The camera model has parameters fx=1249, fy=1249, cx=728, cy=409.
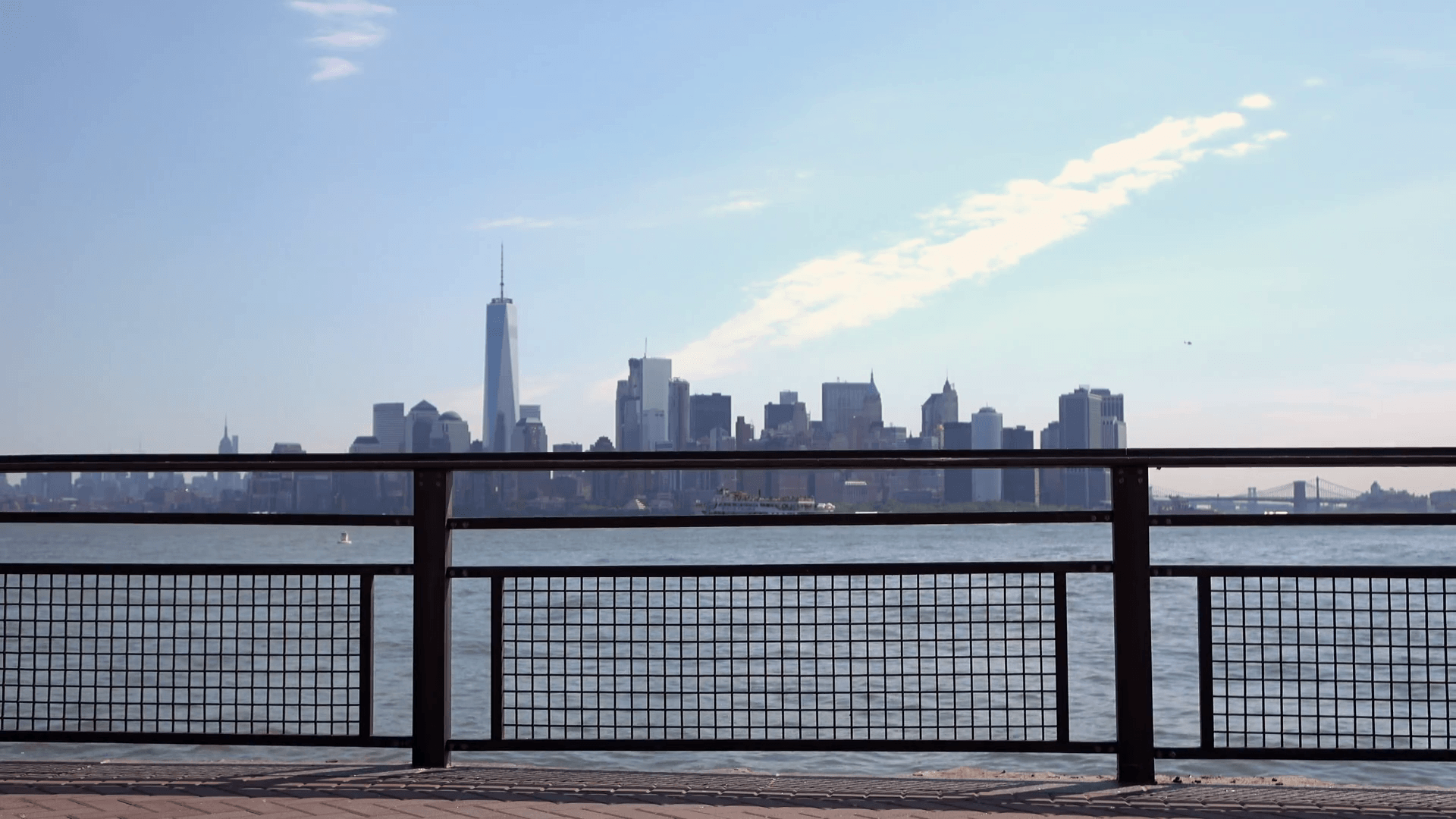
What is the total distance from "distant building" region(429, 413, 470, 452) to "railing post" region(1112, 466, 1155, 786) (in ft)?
278

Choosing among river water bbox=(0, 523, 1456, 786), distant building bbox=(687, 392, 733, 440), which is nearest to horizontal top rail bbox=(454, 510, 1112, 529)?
river water bbox=(0, 523, 1456, 786)

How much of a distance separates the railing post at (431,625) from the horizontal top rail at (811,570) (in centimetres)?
11

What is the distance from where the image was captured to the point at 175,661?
581 cm

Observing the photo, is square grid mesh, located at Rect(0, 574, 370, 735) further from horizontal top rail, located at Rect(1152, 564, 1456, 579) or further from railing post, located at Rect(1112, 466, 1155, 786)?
horizontal top rail, located at Rect(1152, 564, 1456, 579)

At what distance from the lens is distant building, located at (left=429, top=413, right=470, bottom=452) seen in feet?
292

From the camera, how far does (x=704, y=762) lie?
9.60 metres

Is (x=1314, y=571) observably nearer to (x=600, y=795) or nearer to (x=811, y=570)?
(x=811, y=570)

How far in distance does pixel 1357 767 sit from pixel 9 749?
35.6 ft

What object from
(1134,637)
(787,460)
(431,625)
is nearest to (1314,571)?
(1134,637)

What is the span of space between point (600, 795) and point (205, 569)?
6.23 feet

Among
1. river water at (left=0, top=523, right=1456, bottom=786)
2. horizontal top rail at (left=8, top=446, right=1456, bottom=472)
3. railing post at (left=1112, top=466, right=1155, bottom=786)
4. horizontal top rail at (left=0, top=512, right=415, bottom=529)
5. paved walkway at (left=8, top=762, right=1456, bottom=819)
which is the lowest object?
river water at (left=0, top=523, right=1456, bottom=786)

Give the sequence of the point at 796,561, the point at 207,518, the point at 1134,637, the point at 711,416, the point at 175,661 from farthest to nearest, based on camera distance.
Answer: the point at 711,416, the point at 796,561, the point at 175,661, the point at 207,518, the point at 1134,637

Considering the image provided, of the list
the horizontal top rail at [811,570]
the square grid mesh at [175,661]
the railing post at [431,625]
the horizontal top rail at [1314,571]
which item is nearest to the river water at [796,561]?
the railing post at [431,625]

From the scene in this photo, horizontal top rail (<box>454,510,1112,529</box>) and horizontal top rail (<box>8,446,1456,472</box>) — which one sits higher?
horizontal top rail (<box>8,446,1456,472</box>)
